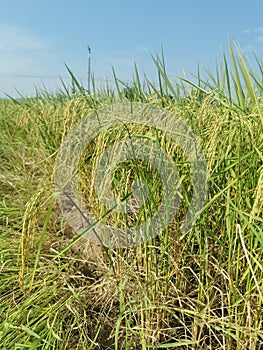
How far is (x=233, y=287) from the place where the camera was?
917mm

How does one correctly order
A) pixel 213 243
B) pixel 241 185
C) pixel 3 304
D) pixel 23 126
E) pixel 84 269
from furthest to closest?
pixel 23 126 < pixel 84 269 < pixel 3 304 < pixel 213 243 < pixel 241 185

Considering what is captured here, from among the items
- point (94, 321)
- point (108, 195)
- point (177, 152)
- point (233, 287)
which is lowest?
point (94, 321)

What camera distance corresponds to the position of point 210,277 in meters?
0.96

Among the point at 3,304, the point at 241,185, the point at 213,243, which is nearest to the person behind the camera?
the point at 241,185

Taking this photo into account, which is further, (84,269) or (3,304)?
(84,269)

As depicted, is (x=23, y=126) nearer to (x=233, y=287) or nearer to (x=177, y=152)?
(x=177, y=152)

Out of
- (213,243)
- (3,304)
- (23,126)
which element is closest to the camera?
(213,243)

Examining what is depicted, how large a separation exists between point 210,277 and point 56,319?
0.41 m

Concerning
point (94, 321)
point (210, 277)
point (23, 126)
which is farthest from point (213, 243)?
point (23, 126)

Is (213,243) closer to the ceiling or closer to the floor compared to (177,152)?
closer to the floor

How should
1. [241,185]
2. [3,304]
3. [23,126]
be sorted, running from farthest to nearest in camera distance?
[23,126]
[3,304]
[241,185]

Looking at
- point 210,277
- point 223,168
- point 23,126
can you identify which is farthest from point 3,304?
point 23,126

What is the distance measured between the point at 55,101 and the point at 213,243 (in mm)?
1861

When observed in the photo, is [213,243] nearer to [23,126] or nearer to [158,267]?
[158,267]
